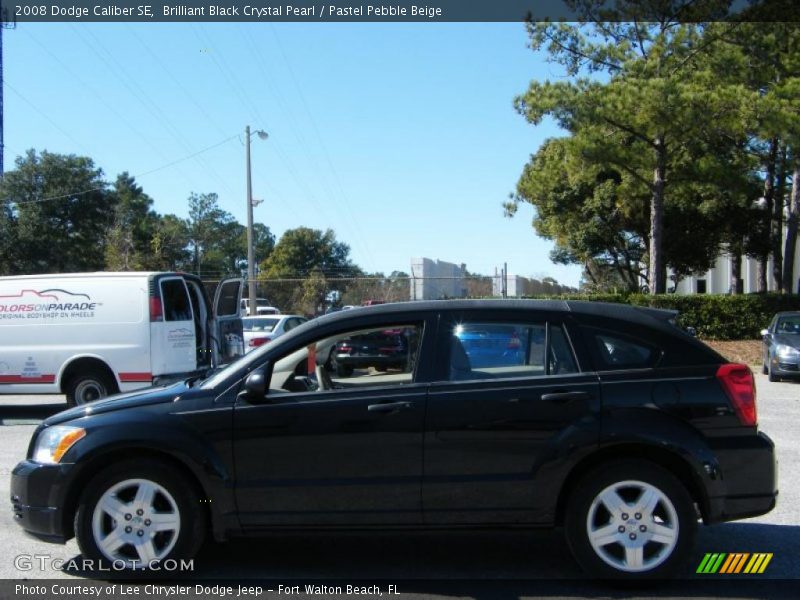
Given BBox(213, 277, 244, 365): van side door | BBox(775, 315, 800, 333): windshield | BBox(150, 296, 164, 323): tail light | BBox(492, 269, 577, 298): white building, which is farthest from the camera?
BBox(492, 269, 577, 298): white building

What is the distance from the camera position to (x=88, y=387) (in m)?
11.8

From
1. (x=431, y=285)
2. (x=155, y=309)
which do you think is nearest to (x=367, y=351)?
(x=155, y=309)

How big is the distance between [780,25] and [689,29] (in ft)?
7.55

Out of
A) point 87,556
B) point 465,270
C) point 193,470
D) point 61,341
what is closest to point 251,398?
point 193,470

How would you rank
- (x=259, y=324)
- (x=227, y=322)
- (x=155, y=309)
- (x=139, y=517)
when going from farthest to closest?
(x=259, y=324), (x=227, y=322), (x=155, y=309), (x=139, y=517)

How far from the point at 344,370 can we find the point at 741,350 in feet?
65.2

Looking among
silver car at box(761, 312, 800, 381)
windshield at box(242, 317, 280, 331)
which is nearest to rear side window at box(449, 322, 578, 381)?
silver car at box(761, 312, 800, 381)

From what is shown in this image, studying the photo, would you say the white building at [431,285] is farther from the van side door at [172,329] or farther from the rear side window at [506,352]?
the rear side window at [506,352]

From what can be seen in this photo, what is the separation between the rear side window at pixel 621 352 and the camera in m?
4.79

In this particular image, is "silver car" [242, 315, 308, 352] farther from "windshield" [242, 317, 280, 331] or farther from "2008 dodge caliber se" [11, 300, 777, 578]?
"2008 dodge caliber se" [11, 300, 777, 578]

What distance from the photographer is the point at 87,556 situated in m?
4.70

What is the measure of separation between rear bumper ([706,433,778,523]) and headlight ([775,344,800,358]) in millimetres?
12065

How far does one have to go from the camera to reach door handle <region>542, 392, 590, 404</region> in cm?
464

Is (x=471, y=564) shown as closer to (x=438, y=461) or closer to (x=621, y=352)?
(x=438, y=461)
